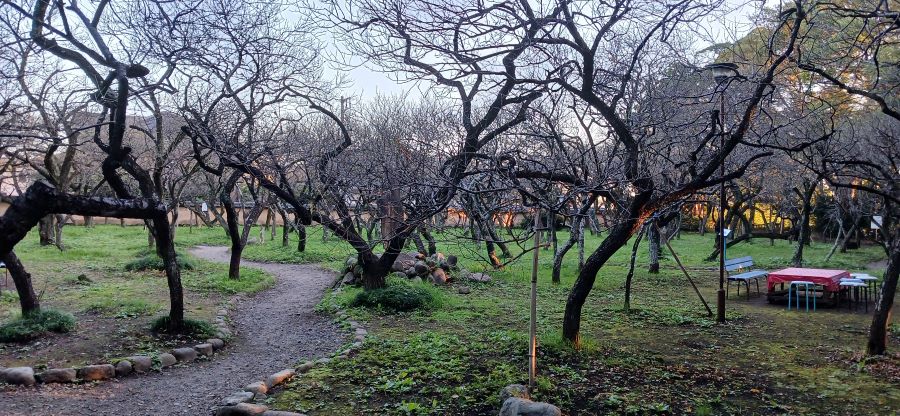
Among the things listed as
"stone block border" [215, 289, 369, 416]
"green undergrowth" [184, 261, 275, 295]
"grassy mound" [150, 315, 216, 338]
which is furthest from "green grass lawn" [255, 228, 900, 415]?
"green undergrowth" [184, 261, 275, 295]

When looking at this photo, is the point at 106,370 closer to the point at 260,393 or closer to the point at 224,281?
the point at 260,393

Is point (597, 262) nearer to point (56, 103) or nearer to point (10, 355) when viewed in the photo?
point (10, 355)

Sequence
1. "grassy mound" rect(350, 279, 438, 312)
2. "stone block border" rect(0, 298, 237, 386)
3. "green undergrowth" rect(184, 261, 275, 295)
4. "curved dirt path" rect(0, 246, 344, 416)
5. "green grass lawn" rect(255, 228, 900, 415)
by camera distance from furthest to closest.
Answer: "green undergrowth" rect(184, 261, 275, 295)
"grassy mound" rect(350, 279, 438, 312)
"stone block border" rect(0, 298, 237, 386)
"curved dirt path" rect(0, 246, 344, 416)
"green grass lawn" rect(255, 228, 900, 415)

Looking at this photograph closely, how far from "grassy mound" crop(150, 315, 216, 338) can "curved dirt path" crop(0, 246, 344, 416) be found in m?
0.38

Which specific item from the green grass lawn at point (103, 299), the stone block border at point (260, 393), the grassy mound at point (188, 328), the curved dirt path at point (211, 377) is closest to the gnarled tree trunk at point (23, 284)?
the green grass lawn at point (103, 299)

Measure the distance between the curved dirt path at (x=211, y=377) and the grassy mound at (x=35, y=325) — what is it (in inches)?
62.5

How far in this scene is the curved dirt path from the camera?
18.9 ft

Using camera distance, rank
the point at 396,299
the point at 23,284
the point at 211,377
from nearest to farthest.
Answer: the point at 211,377
the point at 23,284
the point at 396,299

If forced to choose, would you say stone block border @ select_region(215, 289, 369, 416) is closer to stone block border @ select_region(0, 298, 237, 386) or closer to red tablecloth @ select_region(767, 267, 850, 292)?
stone block border @ select_region(0, 298, 237, 386)

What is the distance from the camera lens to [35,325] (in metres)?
7.65

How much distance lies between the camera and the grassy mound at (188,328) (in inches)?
323

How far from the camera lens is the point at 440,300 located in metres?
11.3

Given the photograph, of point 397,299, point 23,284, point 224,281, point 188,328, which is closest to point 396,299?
point 397,299

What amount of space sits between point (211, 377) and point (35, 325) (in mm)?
2662
